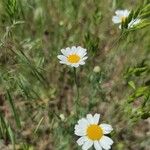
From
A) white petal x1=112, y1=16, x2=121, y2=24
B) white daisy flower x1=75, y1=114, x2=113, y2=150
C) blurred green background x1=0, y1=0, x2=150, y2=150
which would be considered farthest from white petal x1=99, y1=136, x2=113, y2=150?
white petal x1=112, y1=16, x2=121, y2=24

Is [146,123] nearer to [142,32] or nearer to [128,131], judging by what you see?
[128,131]

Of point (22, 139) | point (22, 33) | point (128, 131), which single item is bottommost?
point (128, 131)

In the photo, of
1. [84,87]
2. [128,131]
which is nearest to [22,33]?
[84,87]

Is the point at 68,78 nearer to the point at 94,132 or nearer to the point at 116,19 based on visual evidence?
the point at 116,19

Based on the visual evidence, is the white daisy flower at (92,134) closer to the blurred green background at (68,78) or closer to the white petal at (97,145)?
the white petal at (97,145)

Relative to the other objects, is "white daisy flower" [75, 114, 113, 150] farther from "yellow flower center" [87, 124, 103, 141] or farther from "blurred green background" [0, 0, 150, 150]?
"blurred green background" [0, 0, 150, 150]
